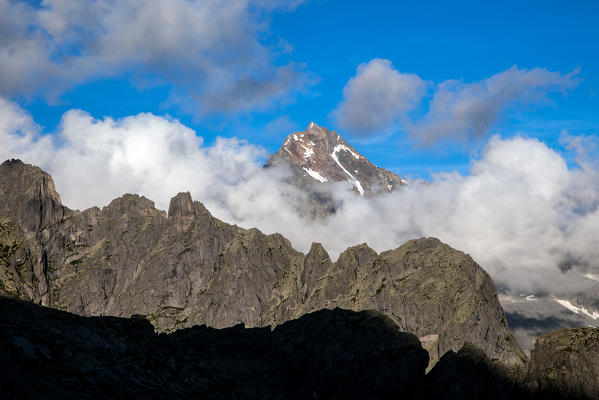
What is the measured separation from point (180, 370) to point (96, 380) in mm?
37142

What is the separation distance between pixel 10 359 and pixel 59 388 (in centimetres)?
713

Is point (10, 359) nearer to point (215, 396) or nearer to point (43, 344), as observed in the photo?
point (43, 344)

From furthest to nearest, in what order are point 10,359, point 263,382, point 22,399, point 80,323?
point 263,382 → point 80,323 → point 10,359 → point 22,399

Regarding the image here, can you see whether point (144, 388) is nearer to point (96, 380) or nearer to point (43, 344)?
point (96, 380)

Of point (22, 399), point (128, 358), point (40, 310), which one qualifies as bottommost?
point (22, 399)

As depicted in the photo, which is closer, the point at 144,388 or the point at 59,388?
the point at 59,388

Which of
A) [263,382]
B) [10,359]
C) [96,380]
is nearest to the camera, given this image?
[10,359]

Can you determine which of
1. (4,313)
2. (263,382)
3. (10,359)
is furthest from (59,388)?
(263,382)

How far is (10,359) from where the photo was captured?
71.2 metres

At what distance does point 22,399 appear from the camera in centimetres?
6253

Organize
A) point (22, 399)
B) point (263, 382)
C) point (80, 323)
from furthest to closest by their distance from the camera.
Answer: point (263, 382) → point (80, 323) → point (22, 399)

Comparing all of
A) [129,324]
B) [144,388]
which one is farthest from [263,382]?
[144,388]

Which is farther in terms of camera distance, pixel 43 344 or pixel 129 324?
pixel 129 324

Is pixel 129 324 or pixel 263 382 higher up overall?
pixel 129 324
